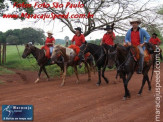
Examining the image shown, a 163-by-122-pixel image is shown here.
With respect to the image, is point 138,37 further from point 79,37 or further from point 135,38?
point 79,37

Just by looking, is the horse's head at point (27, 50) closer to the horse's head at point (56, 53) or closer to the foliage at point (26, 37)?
the horse's head at point (56, 53)

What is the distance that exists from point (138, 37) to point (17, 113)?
4828 mm

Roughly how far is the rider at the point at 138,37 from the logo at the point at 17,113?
402cm

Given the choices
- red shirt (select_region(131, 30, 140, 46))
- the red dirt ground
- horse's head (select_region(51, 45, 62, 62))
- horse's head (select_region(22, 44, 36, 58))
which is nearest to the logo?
the red dirt ground

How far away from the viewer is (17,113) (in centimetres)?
492

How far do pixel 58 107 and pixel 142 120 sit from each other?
246 cm

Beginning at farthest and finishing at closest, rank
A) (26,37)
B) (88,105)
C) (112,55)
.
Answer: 1. (26,37)
2. (112,55)
3. (88,105)

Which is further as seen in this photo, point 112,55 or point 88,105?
point 112,55

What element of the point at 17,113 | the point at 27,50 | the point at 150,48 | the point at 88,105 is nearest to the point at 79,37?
the point at 27,50

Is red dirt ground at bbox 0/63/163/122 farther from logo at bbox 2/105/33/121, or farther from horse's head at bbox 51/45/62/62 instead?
horse's head at bbox 51/45/62/62

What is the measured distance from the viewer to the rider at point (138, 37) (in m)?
6.61

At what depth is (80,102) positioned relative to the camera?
242 inches

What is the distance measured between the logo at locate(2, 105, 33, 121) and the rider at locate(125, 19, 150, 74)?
402 cm

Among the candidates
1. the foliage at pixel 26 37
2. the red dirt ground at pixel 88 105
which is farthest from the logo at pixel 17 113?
the foliage at pixel 26 37
